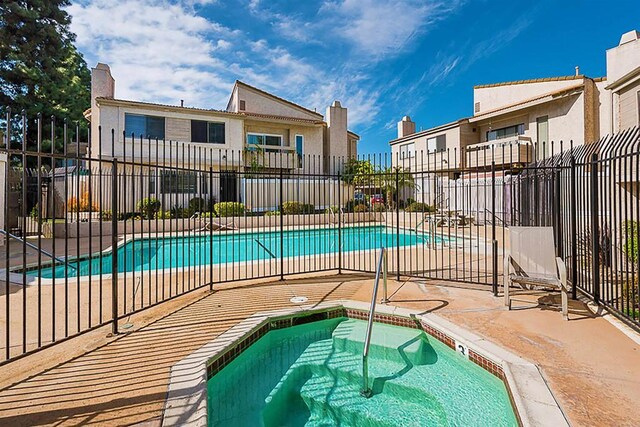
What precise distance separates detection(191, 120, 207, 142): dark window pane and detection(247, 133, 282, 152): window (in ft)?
10.4

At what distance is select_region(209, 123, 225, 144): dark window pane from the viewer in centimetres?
2269

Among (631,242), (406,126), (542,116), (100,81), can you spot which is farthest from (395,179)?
(406,126)

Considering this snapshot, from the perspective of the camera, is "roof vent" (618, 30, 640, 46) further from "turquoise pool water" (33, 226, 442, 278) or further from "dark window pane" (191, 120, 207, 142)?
"dark window pane" (191, 120, 207, 142)

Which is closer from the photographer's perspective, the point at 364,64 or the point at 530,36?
the point at 530,36

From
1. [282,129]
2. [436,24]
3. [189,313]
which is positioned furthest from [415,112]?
[189,313]

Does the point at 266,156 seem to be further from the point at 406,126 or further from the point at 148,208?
the point at 406,126

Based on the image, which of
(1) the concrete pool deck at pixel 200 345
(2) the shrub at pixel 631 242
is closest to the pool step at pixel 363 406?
(1) the concrete pool deck at pixel 200 345

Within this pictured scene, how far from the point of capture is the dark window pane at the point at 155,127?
21.0 metres

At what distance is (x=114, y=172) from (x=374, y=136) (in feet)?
108

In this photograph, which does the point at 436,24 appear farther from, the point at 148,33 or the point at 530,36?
the point at 148,33

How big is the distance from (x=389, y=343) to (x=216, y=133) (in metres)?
20.9

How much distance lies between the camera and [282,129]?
2547cm

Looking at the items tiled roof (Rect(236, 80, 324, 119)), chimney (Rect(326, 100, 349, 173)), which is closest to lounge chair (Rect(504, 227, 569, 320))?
chimney (Rect(326, 100, 349, 173))

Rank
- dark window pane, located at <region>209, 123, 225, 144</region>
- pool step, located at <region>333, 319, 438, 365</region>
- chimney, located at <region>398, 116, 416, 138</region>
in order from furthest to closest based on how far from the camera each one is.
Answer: chimney, located at <region>398, 116, 416, 138</region> → dark window pane, located at <region>209, 123, 225, 144</region> → pool step, located at <region>333, 319, 438, 365</region>
